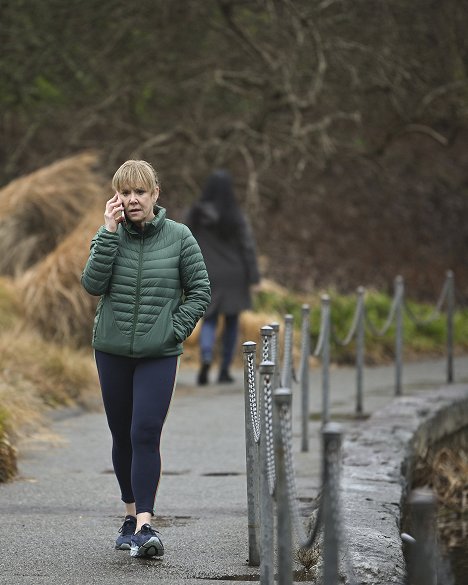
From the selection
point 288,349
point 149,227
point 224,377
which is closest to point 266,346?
point 149,227

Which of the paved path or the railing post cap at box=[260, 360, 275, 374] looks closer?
the railing post cap at box=[260, 360, 275, 374]

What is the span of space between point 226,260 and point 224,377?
1.10 metres

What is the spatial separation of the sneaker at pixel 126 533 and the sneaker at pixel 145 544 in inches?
6.0

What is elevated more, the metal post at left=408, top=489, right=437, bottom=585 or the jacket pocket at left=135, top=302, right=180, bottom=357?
the jacket pocket at left=135, top=302, right=180, bottom=357

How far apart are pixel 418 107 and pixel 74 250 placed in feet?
25.4

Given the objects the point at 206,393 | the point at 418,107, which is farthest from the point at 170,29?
the point at 206,393

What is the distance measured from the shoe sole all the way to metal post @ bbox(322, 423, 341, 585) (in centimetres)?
176

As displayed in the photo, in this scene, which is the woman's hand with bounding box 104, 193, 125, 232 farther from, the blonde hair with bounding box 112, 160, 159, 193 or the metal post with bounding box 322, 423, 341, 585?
the metal post with bounding box 322, 423, 341, 585

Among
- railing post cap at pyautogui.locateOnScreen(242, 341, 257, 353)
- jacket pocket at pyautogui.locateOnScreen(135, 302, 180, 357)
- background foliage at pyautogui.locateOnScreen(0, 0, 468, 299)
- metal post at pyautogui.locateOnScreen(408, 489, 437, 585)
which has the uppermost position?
background foliage at pyautogui.locateOnScreen(0, 0, 468, 299)

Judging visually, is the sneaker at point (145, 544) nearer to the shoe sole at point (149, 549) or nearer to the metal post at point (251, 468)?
the shoe sole at point (149, 549)

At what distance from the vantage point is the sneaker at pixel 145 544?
203 inches

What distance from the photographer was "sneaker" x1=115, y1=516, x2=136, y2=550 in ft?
17.6

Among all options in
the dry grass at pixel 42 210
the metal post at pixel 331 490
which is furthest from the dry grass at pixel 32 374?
the metal post at pixel 331 490

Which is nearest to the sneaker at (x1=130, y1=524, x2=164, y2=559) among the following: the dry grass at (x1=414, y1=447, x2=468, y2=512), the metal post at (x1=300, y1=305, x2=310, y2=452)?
the dry grass at (x1=414, y1=447, x2=468, y2=512)
